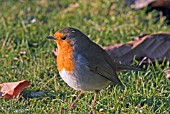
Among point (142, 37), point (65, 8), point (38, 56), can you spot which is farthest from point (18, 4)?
point (142, 37)

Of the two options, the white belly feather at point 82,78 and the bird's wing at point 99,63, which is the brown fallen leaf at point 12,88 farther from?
the bird's wing at point 99,63

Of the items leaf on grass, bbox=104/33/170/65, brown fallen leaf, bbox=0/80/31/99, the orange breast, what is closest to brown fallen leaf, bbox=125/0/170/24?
leaf on grass, bbox=104/33/170/65

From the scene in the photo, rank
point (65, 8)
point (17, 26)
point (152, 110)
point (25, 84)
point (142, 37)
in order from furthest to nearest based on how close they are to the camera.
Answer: point (65, 8) → point (17, 26) → point (142, 37) → point (25, 84) → point (152, 110)

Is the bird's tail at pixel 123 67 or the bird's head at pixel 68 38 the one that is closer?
the bird's head at pixel 68 38

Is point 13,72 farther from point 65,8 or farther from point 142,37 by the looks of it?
point 65,8

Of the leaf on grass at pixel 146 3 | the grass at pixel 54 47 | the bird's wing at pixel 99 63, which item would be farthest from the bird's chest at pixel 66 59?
the leaf on grass at pixel 146 3

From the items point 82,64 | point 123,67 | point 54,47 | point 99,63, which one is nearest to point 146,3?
point 54,47

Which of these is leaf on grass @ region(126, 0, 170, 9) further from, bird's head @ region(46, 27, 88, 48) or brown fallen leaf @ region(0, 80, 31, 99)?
brown fallen leaf @ region(0, 80, 31, 99)
